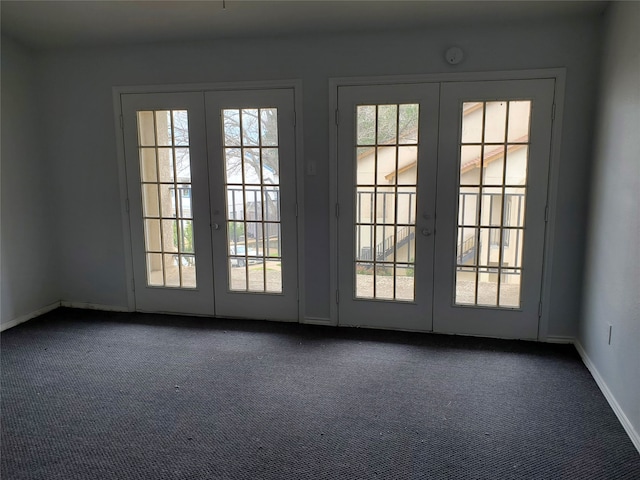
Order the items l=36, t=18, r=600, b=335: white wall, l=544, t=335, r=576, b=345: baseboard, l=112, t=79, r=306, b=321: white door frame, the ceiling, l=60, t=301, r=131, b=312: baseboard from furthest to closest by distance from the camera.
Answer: l=60, t=301, r=131, b=312: baseboard, l=112, t=79, r=306, b=321: white door frame, l=544, t=335, r=576, b=345: baseboard, l=36, t=18, r=600, b=335: white wall, the ceiling

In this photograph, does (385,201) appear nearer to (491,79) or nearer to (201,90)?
(491,79)

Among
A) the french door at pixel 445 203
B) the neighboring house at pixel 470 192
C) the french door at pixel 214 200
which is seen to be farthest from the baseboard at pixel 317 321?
the neighboring house at pixel 470 192

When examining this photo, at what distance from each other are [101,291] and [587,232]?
4.17 m

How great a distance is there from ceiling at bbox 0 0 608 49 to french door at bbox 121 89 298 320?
19.0 inches

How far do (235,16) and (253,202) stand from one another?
4.66ft

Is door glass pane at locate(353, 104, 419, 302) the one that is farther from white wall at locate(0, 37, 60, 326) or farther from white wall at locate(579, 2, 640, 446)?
white wall at locate(0, 37, 60, 326)

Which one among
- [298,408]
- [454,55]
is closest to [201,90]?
[454,55]

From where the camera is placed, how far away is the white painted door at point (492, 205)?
3145mm

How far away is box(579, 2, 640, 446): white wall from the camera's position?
7.48 feet

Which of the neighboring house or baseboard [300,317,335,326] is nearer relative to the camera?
the neighboring house

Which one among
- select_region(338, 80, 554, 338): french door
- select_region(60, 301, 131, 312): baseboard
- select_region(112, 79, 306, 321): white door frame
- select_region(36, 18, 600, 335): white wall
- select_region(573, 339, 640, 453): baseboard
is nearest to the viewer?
select_region(573, 339, 640, 453): baseboard

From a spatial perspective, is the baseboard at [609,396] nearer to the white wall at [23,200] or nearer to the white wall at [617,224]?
the white wall at [617,224]

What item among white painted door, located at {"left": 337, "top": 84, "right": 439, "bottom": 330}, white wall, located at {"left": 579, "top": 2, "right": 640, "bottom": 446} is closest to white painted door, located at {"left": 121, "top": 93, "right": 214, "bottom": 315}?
white painted door, located at {"left": 337, "top": 84, "right": 439, "bottom": 330}

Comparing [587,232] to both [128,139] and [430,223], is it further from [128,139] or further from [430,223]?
[128,139]
